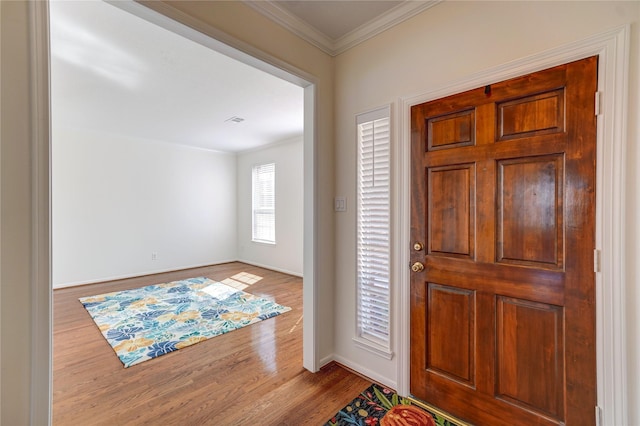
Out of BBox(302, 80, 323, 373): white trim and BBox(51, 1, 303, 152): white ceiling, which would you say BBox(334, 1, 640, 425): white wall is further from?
BBox(51, 1, 303, 152): white ceiling

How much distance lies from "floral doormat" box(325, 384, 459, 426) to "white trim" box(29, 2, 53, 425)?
148cm

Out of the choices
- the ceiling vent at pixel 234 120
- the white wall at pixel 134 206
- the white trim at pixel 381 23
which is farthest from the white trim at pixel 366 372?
the white wall at pixel 134 206

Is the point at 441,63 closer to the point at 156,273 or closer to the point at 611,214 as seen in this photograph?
the point at 611,214

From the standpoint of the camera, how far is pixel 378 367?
2.10 meters

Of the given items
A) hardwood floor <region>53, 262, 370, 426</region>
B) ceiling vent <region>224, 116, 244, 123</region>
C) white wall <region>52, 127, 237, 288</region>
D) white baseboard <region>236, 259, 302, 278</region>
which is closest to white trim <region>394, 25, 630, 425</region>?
hardwood floor <region>53, 262, 370, 426</region>

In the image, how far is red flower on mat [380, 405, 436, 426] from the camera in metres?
1.69

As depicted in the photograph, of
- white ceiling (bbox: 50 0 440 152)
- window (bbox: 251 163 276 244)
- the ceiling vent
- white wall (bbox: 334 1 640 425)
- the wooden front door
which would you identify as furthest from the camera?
window (bbox: 251 163 276 244)

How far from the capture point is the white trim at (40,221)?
3.64ft

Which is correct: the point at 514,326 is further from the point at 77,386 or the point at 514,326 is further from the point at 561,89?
the point at 77,386

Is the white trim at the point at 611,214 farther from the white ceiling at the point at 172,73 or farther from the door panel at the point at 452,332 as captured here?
the white ceiling at the point at 172,73

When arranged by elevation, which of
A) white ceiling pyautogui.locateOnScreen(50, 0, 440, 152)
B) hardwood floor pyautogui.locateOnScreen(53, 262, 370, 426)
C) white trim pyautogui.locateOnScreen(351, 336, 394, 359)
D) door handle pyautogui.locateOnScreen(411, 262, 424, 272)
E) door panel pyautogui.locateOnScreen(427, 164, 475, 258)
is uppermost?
white ceiling pyautogui.locateOnScreen(50, 0, 440, 152)

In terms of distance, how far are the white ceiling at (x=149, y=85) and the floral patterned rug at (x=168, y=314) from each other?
276 centimetres

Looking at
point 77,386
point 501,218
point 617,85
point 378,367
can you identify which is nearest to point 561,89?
point 617,85

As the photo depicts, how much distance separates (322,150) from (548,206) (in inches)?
60.4
